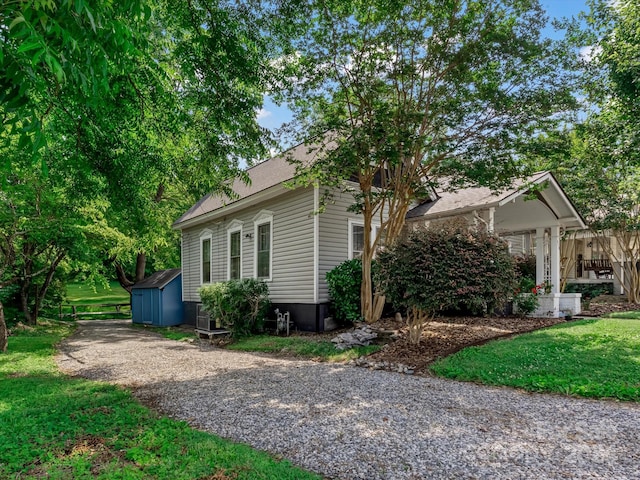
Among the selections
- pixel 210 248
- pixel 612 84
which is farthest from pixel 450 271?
pixel 210 248

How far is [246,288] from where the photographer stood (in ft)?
36.2

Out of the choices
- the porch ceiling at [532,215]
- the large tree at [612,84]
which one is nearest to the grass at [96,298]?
the porch ceiling at [532,215]

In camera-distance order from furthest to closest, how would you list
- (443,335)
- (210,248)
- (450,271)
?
(210,248), (443,335), (450,271)

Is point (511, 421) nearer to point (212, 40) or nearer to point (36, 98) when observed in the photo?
point (212, 40)

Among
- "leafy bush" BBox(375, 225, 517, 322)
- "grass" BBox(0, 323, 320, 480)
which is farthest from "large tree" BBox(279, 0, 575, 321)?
"grass" BBox(0, 323, 320, 480)

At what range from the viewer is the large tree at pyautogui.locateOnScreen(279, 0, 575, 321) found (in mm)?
8164

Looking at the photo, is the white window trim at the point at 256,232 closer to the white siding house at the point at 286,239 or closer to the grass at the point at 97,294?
the white siding house at the point at 286,239

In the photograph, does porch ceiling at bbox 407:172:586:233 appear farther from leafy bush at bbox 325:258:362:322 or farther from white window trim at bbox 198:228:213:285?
white window trim at bbox 198:228:213:285

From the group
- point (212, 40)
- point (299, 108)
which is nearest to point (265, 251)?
point (299, 108)

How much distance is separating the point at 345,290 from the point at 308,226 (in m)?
1.91

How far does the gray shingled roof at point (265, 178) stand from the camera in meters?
11.4

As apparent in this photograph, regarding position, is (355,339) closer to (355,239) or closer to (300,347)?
(300,347)

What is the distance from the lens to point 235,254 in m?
13.8

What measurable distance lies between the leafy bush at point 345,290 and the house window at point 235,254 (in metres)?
4.29
